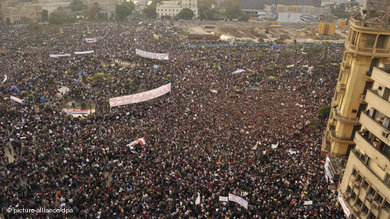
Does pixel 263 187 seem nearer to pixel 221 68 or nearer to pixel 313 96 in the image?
pixel 313 96

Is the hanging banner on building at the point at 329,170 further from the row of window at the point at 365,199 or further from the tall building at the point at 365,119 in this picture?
the row of window at the point at 365,199

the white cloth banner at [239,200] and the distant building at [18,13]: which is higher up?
the distant building at [18,13]

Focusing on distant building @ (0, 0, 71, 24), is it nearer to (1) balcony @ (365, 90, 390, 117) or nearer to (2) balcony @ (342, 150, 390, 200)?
(2) balcony @ (342, 150, 390, 200)

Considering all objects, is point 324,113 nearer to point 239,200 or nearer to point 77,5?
point 239,200

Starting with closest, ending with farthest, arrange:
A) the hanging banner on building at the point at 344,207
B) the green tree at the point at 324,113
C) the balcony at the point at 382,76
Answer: the balcony at the point at 382,76 → the hanging banner on building at the point at 344,207 → the green tree at the point at 324,113

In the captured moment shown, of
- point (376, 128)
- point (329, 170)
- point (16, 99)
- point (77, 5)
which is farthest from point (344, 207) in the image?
point (77, 5)

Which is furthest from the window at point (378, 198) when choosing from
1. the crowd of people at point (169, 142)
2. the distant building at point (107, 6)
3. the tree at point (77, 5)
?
the tree at point (77, 5)

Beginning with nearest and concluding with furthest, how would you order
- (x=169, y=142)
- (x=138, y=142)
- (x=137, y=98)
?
(x=138, y=142) < (x=169, y=142) < (x=137, y=98)
